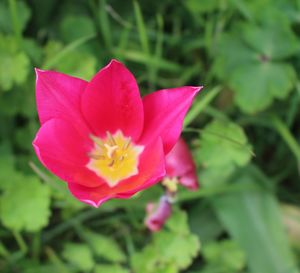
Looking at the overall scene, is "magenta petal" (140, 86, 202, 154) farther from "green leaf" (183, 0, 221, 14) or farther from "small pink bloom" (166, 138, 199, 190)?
"green leaf" (183, 0, 221, 14)

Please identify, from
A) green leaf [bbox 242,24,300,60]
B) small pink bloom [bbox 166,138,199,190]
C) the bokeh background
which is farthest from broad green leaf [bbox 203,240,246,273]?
green leaf [bbox 242,24,300,60]

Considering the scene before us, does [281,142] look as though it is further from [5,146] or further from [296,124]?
[5,146]

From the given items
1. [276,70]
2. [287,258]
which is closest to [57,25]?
[276,70]

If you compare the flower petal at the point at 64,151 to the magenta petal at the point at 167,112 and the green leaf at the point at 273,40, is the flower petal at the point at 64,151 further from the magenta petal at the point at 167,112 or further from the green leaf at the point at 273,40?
the green leaf at the point at 273,40

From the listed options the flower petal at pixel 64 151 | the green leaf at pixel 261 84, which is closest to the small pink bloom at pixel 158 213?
the flower petal at pixel 64 151

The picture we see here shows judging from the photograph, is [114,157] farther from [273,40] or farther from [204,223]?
[273,40]
